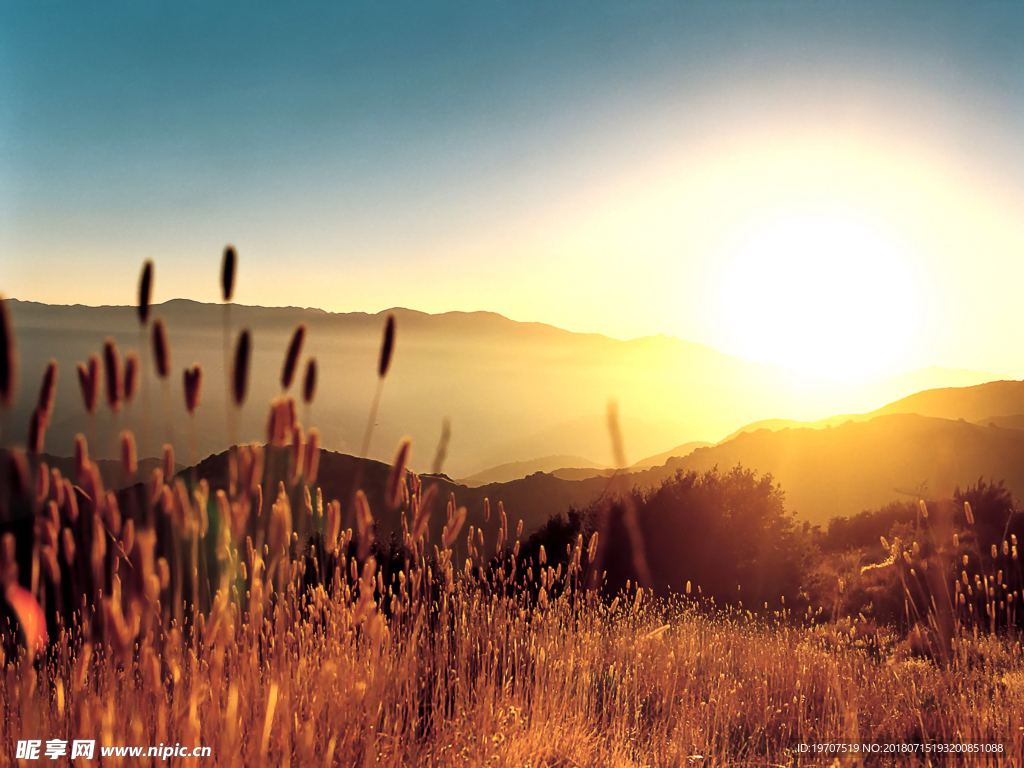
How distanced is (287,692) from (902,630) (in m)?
9.32

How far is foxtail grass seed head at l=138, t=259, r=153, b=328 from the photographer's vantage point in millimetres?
1298

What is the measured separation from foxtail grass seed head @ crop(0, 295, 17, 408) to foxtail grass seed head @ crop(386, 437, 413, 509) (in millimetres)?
650

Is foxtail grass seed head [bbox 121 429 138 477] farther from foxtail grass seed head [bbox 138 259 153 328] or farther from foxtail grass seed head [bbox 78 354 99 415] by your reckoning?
foxtail grass seed head [bbox 138 259 153 328]

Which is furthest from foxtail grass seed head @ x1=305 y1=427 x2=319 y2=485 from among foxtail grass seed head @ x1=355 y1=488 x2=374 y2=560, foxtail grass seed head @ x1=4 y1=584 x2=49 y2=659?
foxtail grass seed head @ x1=4 y1=584 x2=49 y2=659

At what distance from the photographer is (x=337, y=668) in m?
2.38

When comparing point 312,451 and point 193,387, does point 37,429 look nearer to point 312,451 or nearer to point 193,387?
point 193,387

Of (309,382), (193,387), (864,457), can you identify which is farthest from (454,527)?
(864,457)

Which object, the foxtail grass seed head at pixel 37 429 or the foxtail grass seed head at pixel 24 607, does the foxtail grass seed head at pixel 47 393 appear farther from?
the foxtail grass seed head at pixel 24 607

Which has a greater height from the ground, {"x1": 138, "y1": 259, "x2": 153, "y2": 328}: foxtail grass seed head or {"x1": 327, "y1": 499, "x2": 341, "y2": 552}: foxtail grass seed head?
{"x1": 138, "y1": 259, "x2": 153, "y2": 328}: foxtail grass seed head

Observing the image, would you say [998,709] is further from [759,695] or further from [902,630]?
[902,630]

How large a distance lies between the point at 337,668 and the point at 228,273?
65.4 inches

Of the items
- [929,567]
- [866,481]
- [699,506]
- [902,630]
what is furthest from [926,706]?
[866,481]

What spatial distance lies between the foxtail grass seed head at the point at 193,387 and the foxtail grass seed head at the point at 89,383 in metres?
0.16

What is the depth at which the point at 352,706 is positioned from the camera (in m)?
2.12
